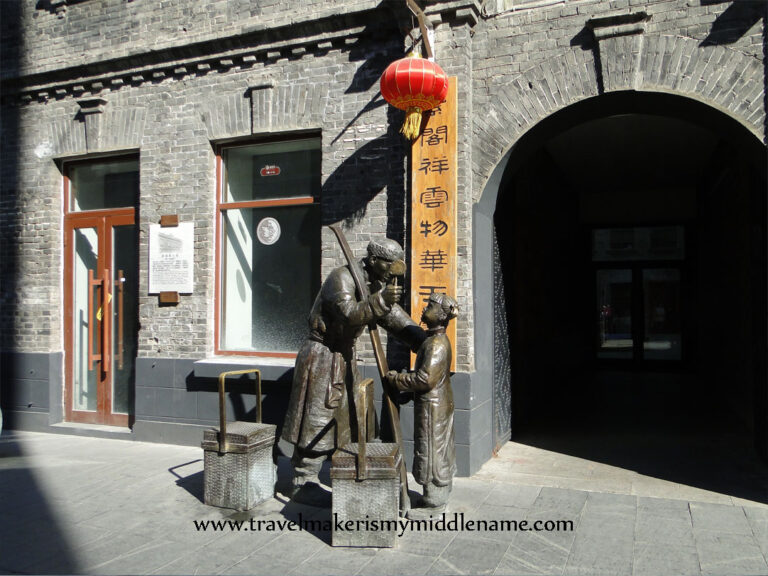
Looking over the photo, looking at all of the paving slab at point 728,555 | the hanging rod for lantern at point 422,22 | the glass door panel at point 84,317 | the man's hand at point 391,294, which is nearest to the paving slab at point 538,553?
the paving slab at point 728,555

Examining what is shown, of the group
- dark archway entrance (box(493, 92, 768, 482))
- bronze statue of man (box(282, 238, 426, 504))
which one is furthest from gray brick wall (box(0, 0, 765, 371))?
bronze statue of man (box(282, 238, 426, 504))

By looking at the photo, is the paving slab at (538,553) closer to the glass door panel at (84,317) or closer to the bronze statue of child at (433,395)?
the bronze statue of child at (433,395)

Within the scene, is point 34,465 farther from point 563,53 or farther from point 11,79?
point 563,53

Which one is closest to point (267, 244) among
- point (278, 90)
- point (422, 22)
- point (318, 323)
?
point (278, 90)

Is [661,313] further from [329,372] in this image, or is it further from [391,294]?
[391,294]

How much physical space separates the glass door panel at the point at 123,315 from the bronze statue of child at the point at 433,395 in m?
4.67

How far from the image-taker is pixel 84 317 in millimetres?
8320

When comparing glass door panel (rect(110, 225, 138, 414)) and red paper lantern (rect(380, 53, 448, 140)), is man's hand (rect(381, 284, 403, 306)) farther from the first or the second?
glass door panel (rect(110, 225, 138, 414))

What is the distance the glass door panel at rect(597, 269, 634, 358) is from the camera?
15.9 metres

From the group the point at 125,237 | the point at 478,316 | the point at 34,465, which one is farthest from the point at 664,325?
the point at 34,465

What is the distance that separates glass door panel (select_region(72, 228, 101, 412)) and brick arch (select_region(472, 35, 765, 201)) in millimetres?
5133

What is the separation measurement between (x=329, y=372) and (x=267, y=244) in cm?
291

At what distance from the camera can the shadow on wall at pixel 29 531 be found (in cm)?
402

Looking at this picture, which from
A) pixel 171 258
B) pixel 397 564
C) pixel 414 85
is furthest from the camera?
pixel 171 258
